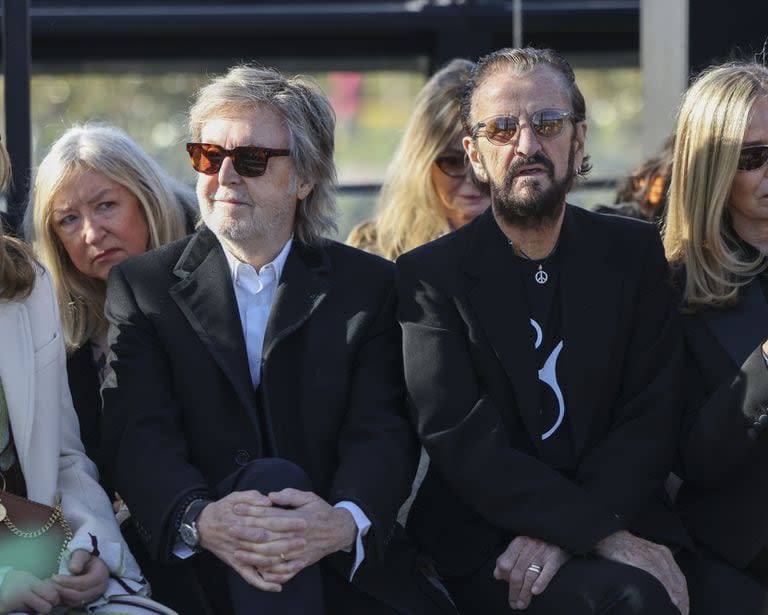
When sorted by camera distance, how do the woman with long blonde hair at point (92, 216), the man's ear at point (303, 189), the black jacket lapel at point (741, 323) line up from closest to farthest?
the black jacket lapel at point (741, 323)
the man's ear at point (303, 189)
the woman with long blonde hair at point (92, 216)

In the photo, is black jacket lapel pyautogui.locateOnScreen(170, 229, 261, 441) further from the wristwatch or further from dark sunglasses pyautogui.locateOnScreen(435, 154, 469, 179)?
dark sunglasses pyautogui.locateOnScreen(435, 154, 469, 179)

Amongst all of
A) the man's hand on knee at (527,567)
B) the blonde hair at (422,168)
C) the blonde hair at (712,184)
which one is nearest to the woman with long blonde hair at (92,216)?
the blonde hair at (422,168)

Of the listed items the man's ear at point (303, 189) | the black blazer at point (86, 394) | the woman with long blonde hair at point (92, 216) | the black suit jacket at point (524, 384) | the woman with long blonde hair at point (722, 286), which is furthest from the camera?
the woman with long blonde hair at point (92, 216)

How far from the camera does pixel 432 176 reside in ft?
17.1

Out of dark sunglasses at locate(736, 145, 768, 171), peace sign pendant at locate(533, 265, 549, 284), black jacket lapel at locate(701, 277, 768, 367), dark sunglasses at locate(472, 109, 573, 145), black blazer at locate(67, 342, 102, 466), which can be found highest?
dark sunglasses at locate(472, 109, 573, 145)

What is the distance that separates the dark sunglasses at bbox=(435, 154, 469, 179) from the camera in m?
5.16

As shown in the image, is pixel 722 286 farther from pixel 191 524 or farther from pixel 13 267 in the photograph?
pixel 13 267

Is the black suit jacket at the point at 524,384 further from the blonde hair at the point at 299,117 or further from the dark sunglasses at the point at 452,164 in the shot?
the dark sunglasses at the point at 452,164

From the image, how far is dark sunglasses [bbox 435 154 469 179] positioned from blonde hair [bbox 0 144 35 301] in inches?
71.4

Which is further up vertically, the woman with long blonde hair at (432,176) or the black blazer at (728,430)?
the woman with long blonde hair at (432,176)

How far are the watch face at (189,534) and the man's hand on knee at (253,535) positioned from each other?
0.05m

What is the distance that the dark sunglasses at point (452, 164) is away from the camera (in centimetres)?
516

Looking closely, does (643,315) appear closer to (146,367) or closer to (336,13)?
(146,367)

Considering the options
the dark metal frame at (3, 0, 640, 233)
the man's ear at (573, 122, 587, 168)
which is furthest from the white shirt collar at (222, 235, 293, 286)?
the dark metal frame at (3, 0, 640, 233)
